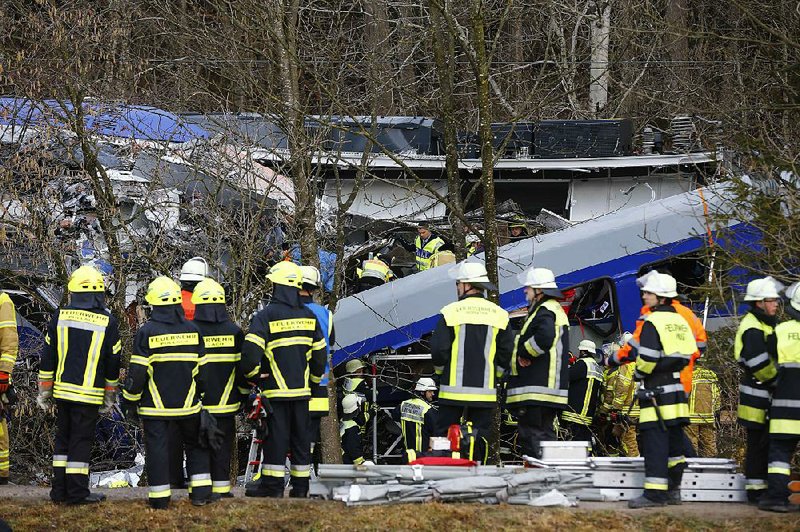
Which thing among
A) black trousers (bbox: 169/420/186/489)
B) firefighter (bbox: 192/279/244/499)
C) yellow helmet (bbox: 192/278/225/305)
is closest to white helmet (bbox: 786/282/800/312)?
firefighter (bbox: 192/279/244/499)

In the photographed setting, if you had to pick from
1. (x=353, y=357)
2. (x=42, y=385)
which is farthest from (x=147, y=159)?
(x=42, y=385)

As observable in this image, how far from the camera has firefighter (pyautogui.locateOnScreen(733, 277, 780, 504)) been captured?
911 cm

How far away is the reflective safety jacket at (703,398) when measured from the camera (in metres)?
12.3

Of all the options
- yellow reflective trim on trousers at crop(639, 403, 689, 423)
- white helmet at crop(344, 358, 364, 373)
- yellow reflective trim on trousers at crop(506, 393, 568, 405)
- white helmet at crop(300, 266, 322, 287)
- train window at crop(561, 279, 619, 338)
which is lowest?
yellow reflective trim on trousers at crop(639, 403, 689, 423)

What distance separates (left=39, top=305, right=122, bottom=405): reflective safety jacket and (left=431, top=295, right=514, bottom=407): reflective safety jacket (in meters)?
2.82

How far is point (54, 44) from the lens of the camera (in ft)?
42.5

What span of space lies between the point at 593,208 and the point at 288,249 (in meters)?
8.79

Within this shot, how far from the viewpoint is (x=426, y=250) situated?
17.6 meters

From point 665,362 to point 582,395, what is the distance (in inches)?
143

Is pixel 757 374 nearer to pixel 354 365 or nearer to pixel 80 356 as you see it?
pixel 80 356

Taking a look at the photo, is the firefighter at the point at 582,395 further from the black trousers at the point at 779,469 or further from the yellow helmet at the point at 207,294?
the yellow helmet at the point at 207,294

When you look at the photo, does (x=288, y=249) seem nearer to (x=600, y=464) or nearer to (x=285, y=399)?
(x=285, y=399)

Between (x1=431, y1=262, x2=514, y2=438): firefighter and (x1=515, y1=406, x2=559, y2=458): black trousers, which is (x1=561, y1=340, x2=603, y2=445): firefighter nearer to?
(x1=515, y1=406, x2=559, y2=458): black trousers

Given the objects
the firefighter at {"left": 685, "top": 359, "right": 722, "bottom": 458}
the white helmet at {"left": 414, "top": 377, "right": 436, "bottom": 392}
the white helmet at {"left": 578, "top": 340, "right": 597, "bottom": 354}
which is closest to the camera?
the firefighter at {"left": 685, "top": 359, "right": 722, "bottom": 458}
